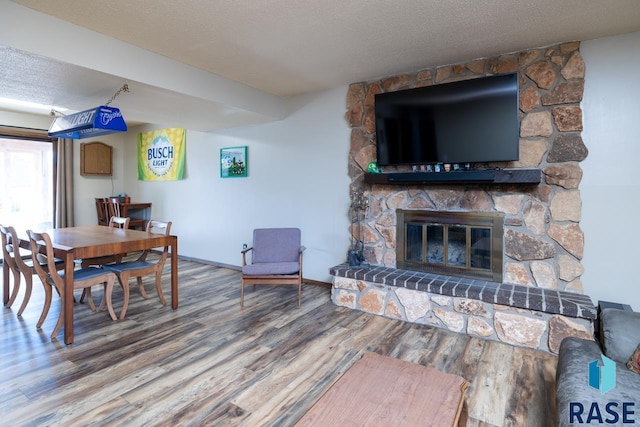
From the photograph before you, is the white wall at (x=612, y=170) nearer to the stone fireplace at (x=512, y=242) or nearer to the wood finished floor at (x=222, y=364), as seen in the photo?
the stone fireplace at (x=512, y=242)

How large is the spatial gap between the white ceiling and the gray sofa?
2127mm

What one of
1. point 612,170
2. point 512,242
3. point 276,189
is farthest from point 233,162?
point 612,170

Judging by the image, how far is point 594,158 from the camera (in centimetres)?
283

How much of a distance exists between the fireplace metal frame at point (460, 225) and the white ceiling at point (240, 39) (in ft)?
5.06

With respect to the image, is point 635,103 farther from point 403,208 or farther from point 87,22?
point 87,22

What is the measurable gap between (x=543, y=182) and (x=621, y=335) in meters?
1.58

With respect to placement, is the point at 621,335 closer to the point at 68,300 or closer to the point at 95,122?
the point at 68,300

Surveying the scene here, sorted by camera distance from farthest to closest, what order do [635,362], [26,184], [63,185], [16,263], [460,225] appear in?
[63,185]
[26,184]
[460,225]
[16,263]
[635,362]

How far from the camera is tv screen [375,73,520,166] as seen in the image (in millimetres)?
3023

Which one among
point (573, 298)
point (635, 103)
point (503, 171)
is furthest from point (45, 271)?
point (635, 103)

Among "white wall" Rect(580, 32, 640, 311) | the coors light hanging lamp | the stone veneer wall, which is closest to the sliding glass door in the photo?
the coors light hanging lamp

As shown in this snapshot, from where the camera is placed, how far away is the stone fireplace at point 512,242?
280 centimetres

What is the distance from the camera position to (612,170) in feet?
9.12

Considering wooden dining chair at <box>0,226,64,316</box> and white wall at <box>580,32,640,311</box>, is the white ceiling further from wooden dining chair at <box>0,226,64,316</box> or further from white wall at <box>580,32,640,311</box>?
wooden dining chair at <box>0,226,64,316</box>
